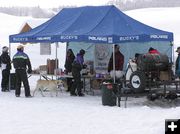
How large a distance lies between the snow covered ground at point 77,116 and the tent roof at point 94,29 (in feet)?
6.17

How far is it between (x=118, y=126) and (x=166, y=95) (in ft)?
12.3

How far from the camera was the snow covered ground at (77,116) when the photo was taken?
34.4ft

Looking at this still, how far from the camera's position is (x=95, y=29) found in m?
16.2

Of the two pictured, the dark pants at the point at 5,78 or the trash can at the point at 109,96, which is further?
the dark pants at the point at 5,78

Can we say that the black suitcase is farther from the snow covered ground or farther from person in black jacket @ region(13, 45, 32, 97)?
person in black jacket @ region(13, 45, 32, 97)

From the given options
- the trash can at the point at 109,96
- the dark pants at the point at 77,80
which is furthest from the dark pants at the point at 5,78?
the trash can at the point at 109,96

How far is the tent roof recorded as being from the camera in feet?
51.0

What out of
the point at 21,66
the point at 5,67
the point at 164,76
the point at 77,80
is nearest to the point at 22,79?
the point at 21,66

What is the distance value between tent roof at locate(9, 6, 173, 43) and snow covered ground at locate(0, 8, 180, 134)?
1880 mm

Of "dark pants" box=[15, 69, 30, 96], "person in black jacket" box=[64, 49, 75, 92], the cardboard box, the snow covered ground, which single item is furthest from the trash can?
"person in black jacket" box=[64, 49, 75, 92]

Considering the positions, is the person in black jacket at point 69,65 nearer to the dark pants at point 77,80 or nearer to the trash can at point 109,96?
the dark pants at point 77,80

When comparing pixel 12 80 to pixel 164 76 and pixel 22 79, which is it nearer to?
pixel 22 79

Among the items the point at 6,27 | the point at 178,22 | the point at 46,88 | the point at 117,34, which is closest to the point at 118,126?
the point at 117,34

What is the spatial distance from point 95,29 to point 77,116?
4590 millimetres
